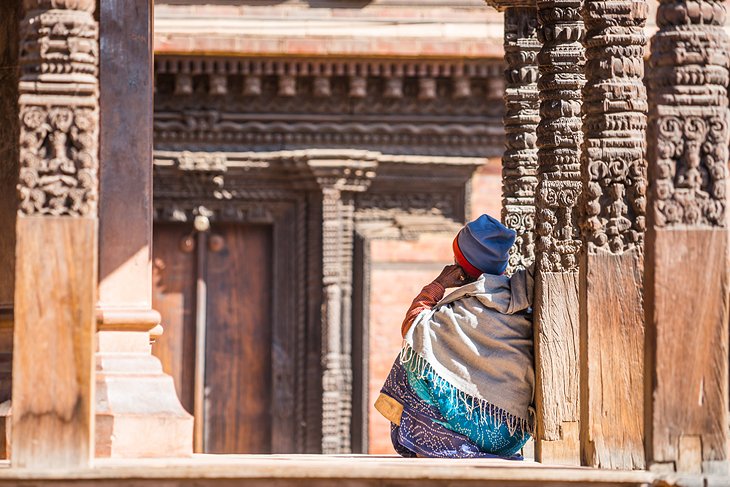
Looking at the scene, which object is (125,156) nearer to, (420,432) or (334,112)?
(420,432)

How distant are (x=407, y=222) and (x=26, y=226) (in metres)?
8.58

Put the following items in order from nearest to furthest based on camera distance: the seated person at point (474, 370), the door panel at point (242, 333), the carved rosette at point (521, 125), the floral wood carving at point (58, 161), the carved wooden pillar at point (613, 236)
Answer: the floral wood carving at point (58, 161), the carved wooden pillar at point (613, 236), the seated person at point (474, 370), the carved rosette at point (521, 125), the door panel at point (242, 333)

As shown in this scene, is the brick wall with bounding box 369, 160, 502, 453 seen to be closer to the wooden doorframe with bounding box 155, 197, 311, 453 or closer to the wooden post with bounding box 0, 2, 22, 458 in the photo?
the wooden doorframe with bounding box 155, 197, 311, 453

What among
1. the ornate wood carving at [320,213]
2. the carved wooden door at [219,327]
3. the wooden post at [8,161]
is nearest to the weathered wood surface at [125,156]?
the wooden post at [8,161]

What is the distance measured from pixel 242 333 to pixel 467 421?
7.66 metres

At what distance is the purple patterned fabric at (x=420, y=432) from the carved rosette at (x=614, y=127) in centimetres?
114

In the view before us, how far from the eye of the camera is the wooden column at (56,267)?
18.0 feet

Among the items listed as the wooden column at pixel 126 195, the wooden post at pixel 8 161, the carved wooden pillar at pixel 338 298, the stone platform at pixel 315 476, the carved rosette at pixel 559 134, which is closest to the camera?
the stone platform at pixel 315 476

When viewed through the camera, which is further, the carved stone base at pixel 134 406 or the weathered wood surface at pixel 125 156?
the weathered wood surface at pixel 125 156

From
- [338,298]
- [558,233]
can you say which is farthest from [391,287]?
[558,233]

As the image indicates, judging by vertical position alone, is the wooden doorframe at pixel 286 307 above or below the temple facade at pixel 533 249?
below

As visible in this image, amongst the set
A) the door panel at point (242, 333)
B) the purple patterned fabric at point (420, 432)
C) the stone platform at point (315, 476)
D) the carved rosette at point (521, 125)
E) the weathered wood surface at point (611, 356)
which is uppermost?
the carved rosette at point (521, 125)

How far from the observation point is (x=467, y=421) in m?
6.71

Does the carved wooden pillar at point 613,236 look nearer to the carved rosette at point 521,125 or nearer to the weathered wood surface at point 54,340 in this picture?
the weathered wood surface at point 54,340
